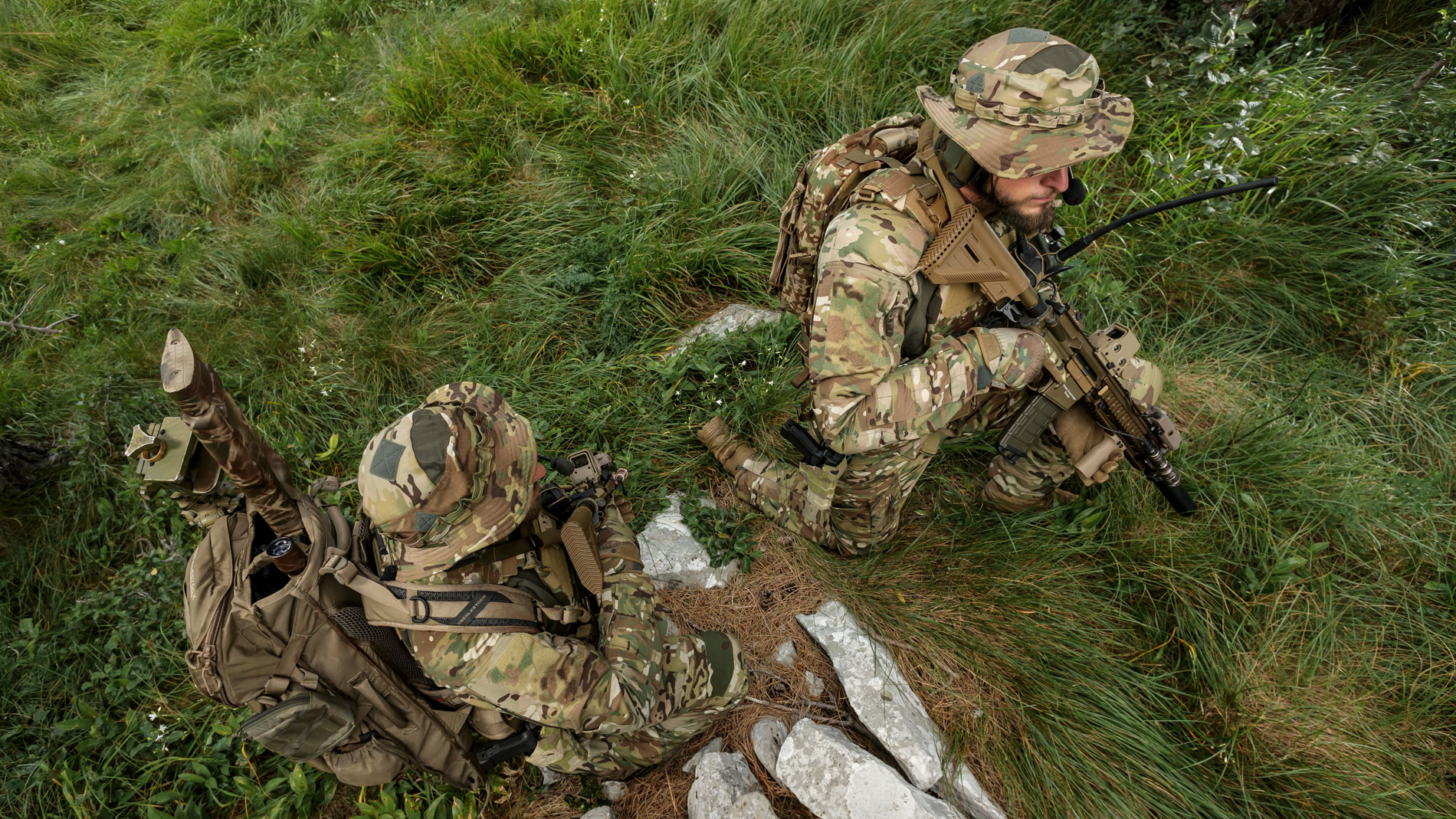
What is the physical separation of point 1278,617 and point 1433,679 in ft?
2.02

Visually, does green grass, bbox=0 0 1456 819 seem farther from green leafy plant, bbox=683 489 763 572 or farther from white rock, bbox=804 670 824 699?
white rock, bbox=804 670 824 699

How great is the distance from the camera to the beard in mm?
2719

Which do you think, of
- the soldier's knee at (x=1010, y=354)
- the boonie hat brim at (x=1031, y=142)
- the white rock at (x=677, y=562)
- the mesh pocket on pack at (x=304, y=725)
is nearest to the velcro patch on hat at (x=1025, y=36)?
the boonie hat brim at (x=1031, y=142)

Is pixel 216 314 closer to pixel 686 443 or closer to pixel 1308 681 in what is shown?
pixel 686 443

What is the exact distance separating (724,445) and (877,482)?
36.1 inches

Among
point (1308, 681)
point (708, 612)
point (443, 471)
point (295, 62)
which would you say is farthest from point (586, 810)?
point (295, 62)

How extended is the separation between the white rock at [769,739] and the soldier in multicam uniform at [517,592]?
0.31 meters

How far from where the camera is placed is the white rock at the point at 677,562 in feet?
11.3

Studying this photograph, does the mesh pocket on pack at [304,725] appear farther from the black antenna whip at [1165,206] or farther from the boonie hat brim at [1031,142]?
the black antenna whip at [1165,206]

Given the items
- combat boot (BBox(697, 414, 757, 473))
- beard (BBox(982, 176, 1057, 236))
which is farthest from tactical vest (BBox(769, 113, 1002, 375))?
combat boot (BBox(697, 414, 757, 473))

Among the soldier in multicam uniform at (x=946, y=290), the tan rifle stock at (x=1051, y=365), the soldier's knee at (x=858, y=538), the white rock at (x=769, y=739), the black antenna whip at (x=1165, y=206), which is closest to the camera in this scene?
Answer: the black antenna whip at (x=1165, y=206)

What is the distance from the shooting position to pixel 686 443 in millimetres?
3809

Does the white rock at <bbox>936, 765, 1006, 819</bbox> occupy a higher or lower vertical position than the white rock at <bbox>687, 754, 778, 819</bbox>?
lower

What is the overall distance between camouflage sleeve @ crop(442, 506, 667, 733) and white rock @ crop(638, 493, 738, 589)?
849mm
